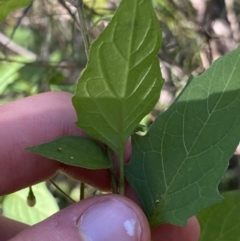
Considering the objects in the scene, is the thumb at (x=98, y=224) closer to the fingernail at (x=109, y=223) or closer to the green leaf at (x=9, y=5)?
the fingernail at (x=109, y=223)

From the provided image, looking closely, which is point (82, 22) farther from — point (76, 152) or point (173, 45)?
point (173, 45)

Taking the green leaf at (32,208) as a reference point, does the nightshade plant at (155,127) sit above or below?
above

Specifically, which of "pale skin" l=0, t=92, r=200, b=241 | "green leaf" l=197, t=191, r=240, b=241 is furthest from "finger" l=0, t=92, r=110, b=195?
"green leaf" l=197, t=191, r=240, b=241

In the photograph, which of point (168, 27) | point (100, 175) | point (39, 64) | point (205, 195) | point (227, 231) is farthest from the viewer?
point (168, 27)

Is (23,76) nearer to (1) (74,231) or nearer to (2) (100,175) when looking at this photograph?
(2) (100,175)

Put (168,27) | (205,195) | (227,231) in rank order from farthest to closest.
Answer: (168,27), (227,231), (205,195)

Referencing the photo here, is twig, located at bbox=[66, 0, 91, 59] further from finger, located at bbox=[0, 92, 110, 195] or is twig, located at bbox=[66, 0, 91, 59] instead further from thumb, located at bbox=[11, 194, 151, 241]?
finger, located at bbox=[0, 92, 110, 195]

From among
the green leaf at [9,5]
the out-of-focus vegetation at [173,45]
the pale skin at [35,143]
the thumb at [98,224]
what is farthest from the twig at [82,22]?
the out-of-focus vegetation at [173,45]

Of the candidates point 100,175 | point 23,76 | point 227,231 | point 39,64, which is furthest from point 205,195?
point 23,76
